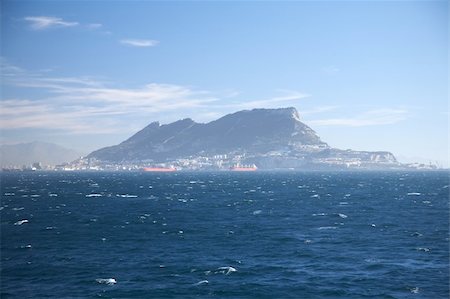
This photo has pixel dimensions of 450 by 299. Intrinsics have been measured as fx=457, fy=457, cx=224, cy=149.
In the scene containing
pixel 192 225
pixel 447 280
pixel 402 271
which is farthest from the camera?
pixel 192 225

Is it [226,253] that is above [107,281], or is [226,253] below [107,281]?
above

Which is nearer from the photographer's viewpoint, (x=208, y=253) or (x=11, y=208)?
(x=208, y=253)

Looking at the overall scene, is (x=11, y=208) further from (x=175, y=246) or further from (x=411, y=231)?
(x=411, y=231)

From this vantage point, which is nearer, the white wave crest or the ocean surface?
the ocean surface

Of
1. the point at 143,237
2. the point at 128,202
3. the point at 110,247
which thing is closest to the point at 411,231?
the point at 143,237

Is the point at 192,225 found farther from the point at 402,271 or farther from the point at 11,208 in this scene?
the point at 11,208

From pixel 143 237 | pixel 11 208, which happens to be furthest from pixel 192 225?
pixel 11 208

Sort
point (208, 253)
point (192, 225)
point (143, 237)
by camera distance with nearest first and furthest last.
Result: 1. point (208, 253)
2. point (143, 237)
3. point (192, 225)

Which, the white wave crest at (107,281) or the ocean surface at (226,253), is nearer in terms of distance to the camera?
the ocean surface at (226,253)

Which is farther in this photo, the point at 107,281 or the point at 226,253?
the point at 226,253
